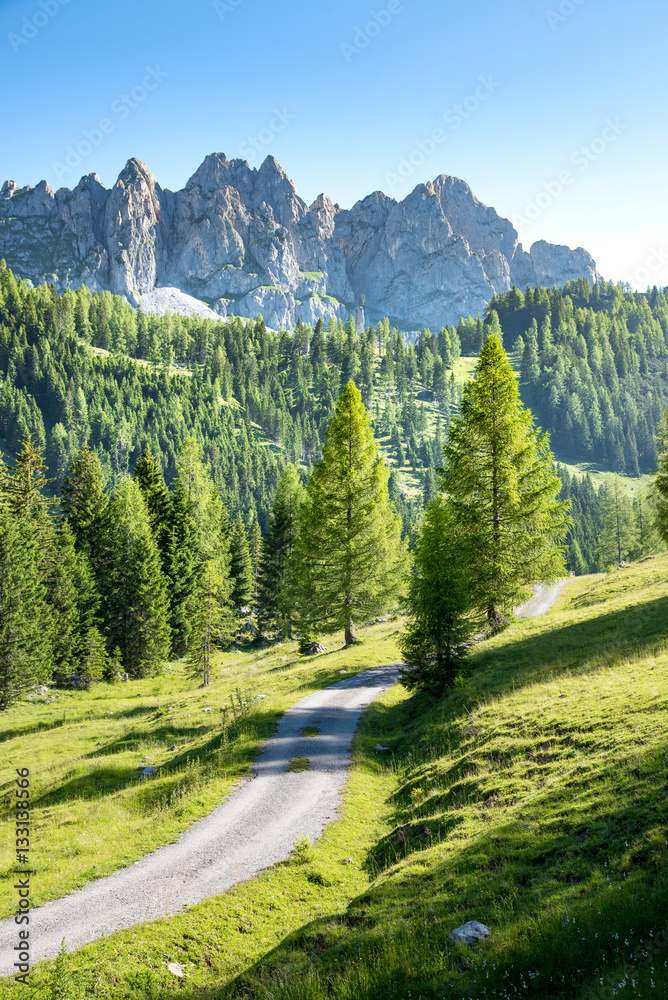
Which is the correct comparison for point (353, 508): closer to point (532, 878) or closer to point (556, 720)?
point (556, 720)

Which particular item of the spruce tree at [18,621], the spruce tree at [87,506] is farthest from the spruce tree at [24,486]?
the spruce tree at [18,621]

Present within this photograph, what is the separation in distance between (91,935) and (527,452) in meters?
24.3

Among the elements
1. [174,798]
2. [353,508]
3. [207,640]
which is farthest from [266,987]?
[207,640]

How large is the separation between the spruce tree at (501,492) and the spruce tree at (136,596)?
28.7 metres

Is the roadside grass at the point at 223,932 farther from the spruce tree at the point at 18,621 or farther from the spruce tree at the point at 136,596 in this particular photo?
the spruce tree at the point at 136,596

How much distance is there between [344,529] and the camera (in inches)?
1309

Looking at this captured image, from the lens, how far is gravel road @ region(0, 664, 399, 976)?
974 cm

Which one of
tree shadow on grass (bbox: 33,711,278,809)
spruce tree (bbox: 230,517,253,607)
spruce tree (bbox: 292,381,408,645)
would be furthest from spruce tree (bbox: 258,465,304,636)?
tree shadow on grass (bbox: 33,711,278,809)

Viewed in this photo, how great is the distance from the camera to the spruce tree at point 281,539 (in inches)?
2058

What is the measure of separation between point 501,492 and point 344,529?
33.7 feet

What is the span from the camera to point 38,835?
1490 centimetres

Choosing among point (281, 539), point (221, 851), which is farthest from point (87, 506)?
point (221, 851)

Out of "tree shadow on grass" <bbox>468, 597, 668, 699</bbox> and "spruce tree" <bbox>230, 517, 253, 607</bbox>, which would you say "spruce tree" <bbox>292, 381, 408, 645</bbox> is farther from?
"spruce tree" <bbox>230, 517, 253, 607</bbox>

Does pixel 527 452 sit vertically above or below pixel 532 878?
above
